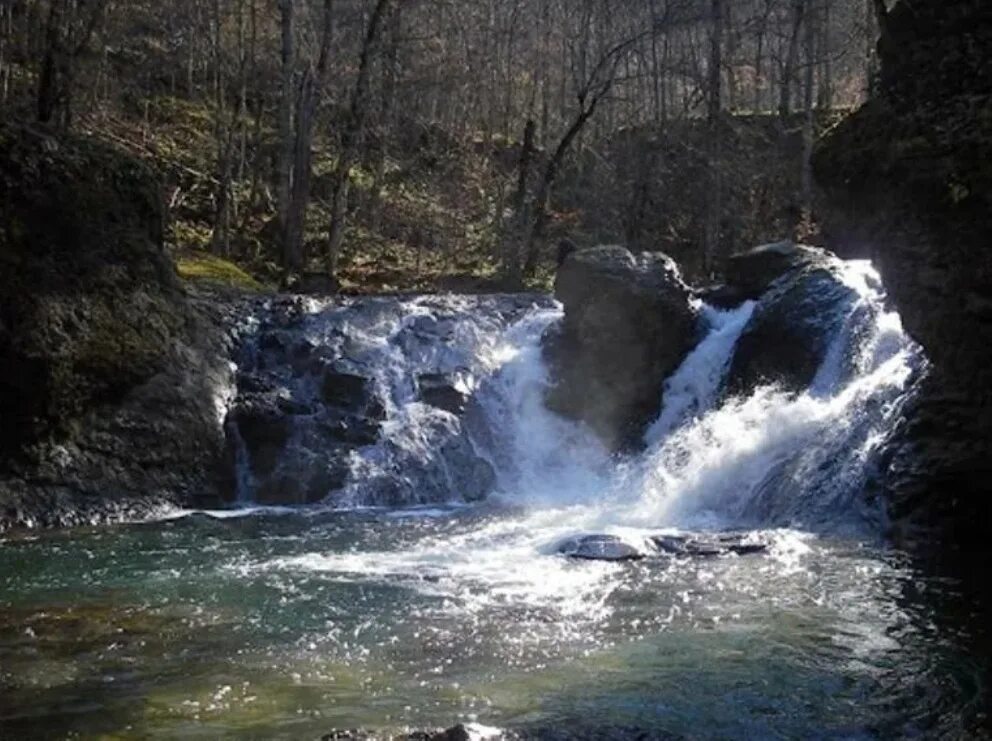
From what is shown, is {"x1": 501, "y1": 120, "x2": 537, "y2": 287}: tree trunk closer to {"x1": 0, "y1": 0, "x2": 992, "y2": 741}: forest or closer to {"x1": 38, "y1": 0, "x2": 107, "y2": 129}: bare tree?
{"x1": 0, "y1": 0, "x2": 992, "y2": 741}: forest

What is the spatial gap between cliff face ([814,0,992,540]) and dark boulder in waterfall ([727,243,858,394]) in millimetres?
4674

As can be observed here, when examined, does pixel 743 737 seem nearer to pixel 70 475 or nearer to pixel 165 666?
pixel 165 666

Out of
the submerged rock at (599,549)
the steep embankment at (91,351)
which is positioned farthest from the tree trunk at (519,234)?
the submerged rock at (599,549)

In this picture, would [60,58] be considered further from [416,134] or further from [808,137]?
[416,134]

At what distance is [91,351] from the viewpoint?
14.9 metres

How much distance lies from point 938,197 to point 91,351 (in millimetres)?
10553

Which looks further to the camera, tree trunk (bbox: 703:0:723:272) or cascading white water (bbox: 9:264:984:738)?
tree trunk (bbox: 703:0:723:272)

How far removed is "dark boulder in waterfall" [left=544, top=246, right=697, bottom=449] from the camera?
1819cm

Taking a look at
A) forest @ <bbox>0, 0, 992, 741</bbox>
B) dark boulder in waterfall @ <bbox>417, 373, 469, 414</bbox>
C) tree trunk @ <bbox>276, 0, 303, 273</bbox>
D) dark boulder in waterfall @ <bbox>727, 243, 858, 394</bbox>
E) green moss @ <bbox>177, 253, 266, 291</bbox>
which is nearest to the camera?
forest @ <bbox>0, 0, 992, 741</bbox>

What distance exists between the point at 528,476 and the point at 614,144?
2379cm

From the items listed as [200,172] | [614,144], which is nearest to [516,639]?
[200,172]

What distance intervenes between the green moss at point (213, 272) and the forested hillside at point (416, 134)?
0.12 meters

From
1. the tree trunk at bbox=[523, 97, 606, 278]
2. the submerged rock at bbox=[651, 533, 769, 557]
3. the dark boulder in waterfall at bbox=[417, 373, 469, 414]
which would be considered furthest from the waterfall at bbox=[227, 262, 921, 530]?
the tree trunk at bbox=[523, 97, 606, 278]

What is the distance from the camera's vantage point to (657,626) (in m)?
8.85
